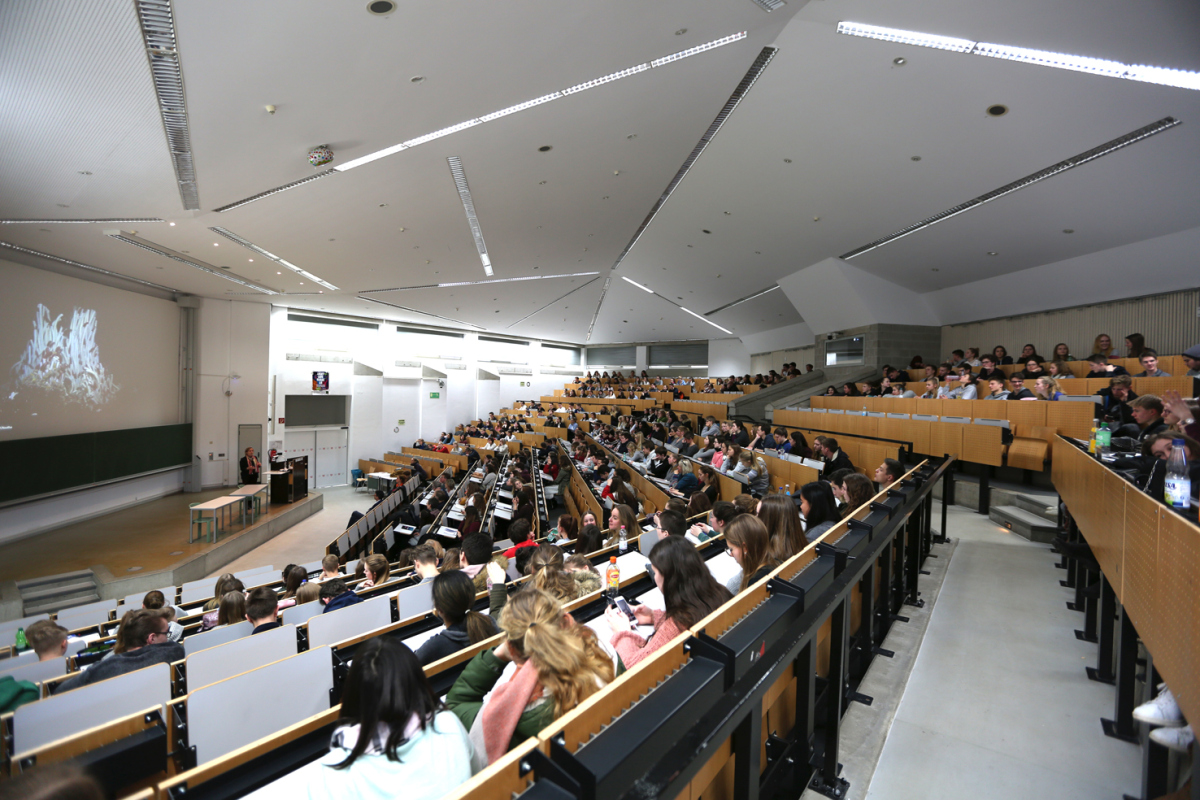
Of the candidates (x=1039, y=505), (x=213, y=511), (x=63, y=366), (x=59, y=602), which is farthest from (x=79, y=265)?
(x=1039, y=505)

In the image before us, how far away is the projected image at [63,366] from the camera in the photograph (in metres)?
8.84

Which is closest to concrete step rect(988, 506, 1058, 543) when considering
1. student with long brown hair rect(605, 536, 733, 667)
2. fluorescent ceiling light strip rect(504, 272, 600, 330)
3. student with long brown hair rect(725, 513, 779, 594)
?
student with long brown hair rect(725, 513, 779, 594)

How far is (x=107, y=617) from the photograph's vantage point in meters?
5.18

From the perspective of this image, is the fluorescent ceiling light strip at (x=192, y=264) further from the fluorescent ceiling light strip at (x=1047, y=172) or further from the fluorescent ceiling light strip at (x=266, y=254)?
the fluorescent ceiling light strip at (x=1047, y=172)

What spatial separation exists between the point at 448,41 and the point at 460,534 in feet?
17.8

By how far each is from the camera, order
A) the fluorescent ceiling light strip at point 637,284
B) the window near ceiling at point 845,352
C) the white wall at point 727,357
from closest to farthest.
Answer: the window near ceiling at point 845,352 < the fluorescent ceiling light strip at point 637,284 < the white wall at point 727,357

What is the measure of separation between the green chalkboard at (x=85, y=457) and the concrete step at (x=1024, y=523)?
47.9 feet

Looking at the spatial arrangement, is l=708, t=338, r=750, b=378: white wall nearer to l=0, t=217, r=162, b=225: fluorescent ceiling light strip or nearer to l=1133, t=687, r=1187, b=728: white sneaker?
l=0, t=217, r=162, b=225: fluorescent ceiling light strip

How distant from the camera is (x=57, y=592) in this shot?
7.18m

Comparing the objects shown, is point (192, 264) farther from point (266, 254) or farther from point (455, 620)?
point (455, 620)

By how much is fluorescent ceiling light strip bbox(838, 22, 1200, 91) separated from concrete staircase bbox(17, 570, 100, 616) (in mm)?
11675

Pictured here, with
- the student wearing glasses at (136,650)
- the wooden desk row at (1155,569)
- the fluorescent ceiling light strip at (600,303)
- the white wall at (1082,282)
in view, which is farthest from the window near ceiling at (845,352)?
the student wearing glasses at (136,650)

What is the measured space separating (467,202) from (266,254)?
14.2 ft

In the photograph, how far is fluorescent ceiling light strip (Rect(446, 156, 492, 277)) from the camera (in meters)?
6.28
